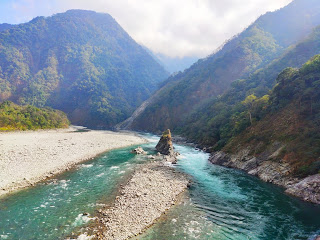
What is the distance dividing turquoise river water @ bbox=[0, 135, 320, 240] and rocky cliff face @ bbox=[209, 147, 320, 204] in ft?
5.21

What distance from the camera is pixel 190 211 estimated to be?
22.2 meters

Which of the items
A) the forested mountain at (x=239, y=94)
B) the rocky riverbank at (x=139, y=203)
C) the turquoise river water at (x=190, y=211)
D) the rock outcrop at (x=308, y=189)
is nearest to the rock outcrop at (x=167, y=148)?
the forested mountain at (x=239, y=94)

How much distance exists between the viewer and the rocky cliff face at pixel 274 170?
25.2m

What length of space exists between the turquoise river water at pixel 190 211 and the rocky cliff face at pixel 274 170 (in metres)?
1.59

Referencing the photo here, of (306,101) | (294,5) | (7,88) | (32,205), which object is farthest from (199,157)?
(7,88)

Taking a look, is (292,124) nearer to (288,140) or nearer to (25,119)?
(288,140)

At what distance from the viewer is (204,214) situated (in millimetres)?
21531

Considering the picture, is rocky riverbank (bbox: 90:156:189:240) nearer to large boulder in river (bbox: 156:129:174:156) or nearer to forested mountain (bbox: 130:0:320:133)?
large boulder in river (bbox: 156:129:174:156)

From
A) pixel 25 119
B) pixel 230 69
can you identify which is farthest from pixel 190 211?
pixel 230 69

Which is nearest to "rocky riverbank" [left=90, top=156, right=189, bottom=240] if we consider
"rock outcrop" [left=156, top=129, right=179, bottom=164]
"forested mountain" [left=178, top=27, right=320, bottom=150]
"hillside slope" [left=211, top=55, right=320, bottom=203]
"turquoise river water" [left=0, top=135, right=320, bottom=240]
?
"turquoise river water" [left=0, top=135, right=320, bottom=240]

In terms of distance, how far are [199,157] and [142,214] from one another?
3348 centimetres

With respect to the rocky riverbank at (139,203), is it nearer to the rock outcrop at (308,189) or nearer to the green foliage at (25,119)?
the rock outcrop at (308,189)

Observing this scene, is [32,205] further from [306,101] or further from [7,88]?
[7,88]

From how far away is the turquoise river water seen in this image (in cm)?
1778
